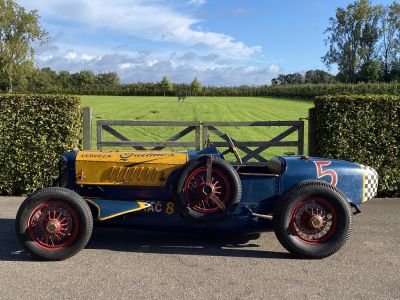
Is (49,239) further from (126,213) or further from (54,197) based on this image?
(126,213)

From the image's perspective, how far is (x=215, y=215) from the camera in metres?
5.30

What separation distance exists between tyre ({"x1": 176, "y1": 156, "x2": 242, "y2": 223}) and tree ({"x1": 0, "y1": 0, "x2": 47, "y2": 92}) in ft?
187

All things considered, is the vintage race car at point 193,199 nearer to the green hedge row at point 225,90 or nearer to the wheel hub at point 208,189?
the wheel hub at point 208,189

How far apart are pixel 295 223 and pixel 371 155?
12.8 feet

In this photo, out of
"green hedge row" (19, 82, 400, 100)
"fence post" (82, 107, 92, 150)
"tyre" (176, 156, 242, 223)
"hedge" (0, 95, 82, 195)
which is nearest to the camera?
"tyre" (176, 156, 242, 223)

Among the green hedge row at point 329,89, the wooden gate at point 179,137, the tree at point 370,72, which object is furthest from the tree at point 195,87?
the wooden gate at point 179,137

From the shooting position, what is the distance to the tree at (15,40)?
5709 cm

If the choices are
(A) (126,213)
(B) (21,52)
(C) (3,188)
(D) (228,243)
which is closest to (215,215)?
(D) (228,243)

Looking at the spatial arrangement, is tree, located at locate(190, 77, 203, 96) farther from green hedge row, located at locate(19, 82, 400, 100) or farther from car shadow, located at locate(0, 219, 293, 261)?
car shadow, located at locate(0, 219, 293, 261)

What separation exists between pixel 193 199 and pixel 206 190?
0.19 m

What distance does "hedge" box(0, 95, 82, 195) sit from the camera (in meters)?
8.32

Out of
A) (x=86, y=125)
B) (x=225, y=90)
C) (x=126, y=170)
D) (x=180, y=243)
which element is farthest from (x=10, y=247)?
(x=225, y=90)

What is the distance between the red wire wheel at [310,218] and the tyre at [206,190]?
689 millimetres

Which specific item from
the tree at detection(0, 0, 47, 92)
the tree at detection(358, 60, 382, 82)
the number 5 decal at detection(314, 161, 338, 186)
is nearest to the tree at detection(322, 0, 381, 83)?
the tree at detection(358, 60, 382, 82)
